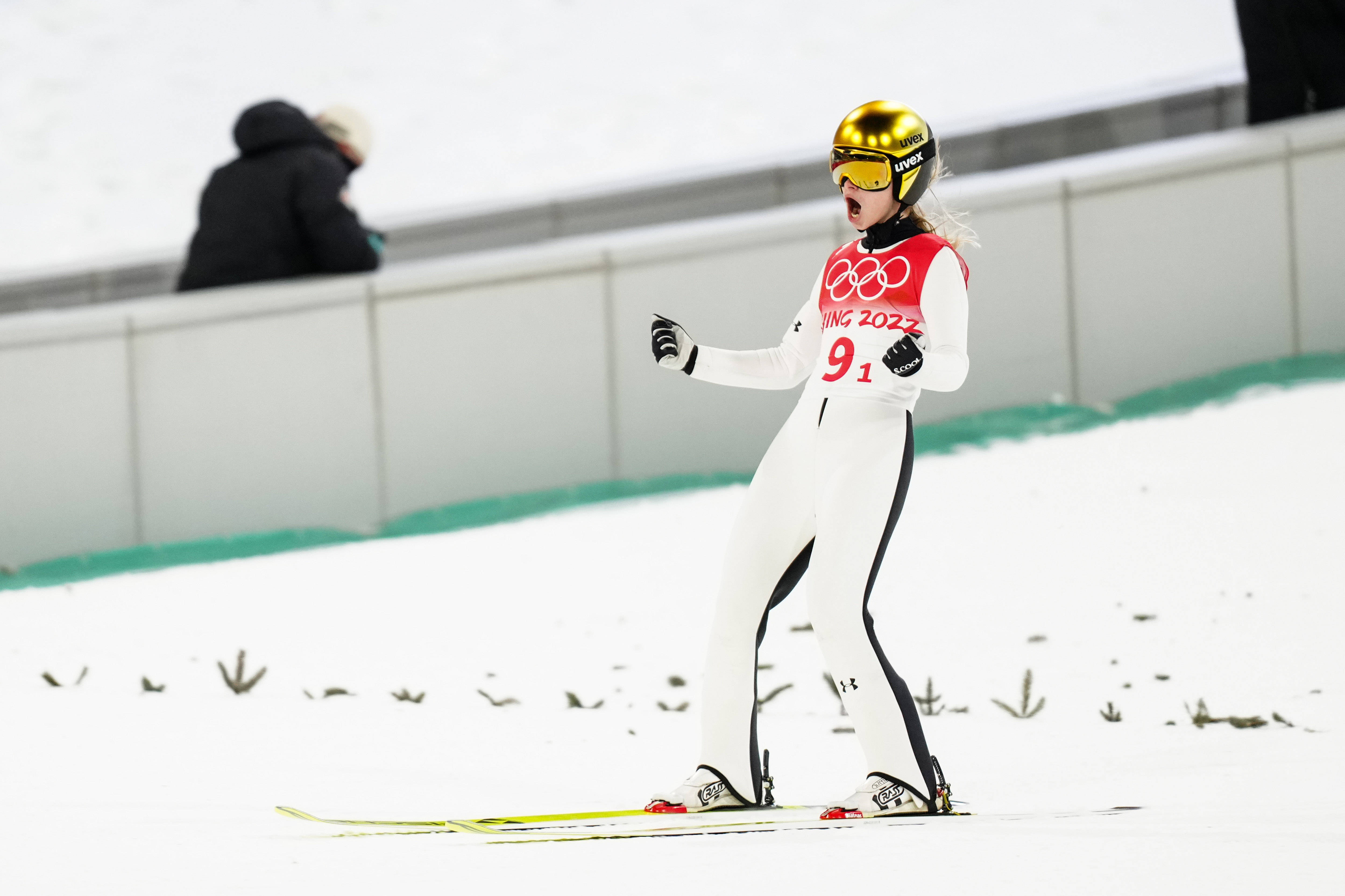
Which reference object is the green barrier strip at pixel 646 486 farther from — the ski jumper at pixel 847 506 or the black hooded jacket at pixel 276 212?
the ski jumper at pixel 847 506

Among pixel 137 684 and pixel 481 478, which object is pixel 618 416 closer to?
pixel 481 478

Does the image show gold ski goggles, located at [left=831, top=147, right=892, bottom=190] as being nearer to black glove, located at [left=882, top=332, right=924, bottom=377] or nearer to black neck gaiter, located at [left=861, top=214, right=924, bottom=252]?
black neck gaiter, located at [left=861, top=214, right=924, bottom=252]

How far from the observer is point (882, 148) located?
3.11 meters

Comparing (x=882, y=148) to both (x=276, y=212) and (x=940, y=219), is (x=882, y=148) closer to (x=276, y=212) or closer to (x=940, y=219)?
(x=940, y=219)

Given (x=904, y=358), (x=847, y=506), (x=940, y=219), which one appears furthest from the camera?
(x=940, y=219)

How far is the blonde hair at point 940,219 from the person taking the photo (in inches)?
127

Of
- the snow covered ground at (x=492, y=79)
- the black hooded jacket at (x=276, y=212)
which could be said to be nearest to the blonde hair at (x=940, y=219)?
the black hooded jacket at (x=276, y=212)

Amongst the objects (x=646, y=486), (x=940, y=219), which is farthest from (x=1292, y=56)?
(x=940, y=219)

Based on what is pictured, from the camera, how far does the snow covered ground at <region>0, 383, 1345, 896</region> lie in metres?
2.63

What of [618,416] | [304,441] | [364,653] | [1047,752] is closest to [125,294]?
[304,441]

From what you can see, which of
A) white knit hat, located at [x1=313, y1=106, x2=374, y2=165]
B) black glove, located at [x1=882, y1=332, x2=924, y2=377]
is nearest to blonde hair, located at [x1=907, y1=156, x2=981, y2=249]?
black glove, located at [x1=882, y1=332, x2=924, y2=377]

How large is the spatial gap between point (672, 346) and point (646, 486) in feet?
14.0

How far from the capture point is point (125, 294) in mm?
10344

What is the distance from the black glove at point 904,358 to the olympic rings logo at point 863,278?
0.20 metres
